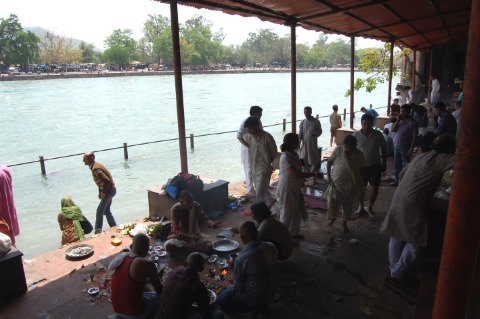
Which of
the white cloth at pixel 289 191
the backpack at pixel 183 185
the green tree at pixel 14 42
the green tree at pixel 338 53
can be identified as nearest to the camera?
the white cloth at pixel 289 191

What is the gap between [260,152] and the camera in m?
5.68

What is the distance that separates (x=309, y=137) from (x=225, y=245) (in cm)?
347

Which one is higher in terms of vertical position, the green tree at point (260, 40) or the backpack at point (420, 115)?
the green tree at point (260, 40)

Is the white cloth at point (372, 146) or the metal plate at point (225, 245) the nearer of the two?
the metal plate at point (225, 245)

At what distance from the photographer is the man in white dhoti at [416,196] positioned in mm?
3436

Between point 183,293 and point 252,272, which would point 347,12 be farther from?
point 183,293

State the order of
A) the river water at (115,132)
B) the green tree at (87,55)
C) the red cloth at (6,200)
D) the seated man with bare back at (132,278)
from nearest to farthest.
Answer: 1. the seated man with bare back at (132,278)
2. the red cloth at (6,200)
3. the river water at (115,132)
4. the green tree at (87,55)

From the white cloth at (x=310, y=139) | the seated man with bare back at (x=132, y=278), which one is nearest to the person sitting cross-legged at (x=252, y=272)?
the seated man with bare back at (x=132, y=278)

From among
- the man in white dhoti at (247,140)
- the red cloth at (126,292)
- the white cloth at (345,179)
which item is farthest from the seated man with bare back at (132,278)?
the man in white dhoti at (247,140)

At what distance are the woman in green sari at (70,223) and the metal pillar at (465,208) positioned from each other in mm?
5431

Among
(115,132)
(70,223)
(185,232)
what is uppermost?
(185,232)

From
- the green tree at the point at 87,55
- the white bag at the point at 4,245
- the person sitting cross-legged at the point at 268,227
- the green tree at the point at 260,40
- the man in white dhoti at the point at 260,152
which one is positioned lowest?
the white bag at the point at 4,245

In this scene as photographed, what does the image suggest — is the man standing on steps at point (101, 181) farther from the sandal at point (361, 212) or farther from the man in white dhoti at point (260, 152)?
the sandal at point (361, 212)

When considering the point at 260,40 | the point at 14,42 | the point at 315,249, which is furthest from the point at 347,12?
the point at 260,40
